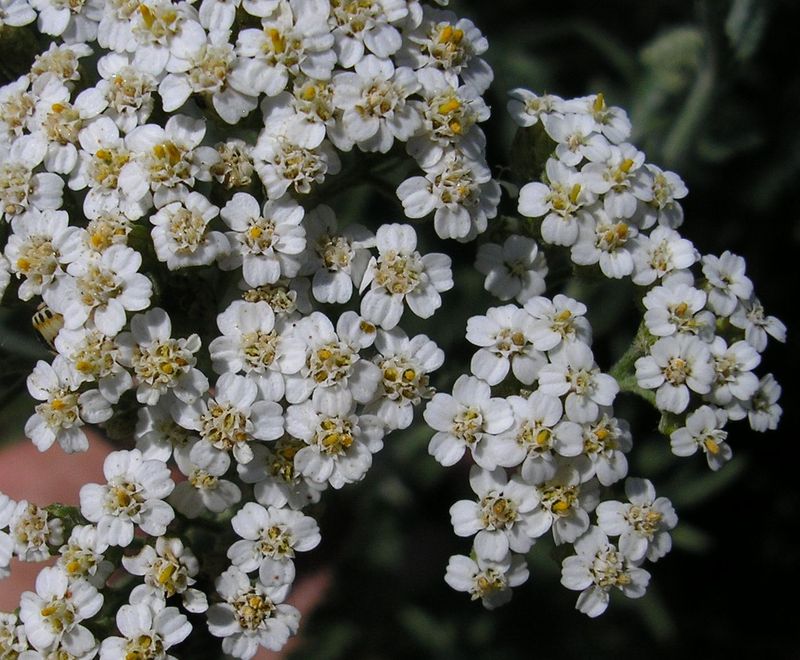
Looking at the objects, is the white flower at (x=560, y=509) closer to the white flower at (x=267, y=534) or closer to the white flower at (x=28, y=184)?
the white flower at (x=267, y=534)

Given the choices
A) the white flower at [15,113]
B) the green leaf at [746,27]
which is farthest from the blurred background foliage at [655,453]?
the white flower at [15,113]

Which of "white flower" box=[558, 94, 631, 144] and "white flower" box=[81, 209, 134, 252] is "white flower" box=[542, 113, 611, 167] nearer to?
"white flower" box=[558, 94, 631, 144]

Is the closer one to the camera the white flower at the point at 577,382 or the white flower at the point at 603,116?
the white flower at the point at 577,382

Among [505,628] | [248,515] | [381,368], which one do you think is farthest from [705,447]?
[505,628]

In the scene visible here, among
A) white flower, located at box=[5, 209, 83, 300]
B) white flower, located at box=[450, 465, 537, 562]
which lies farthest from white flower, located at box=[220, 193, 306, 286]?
white flower, located at box=[450, 465, 537, 562]

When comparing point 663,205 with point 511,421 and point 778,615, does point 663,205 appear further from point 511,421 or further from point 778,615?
point 778,615
